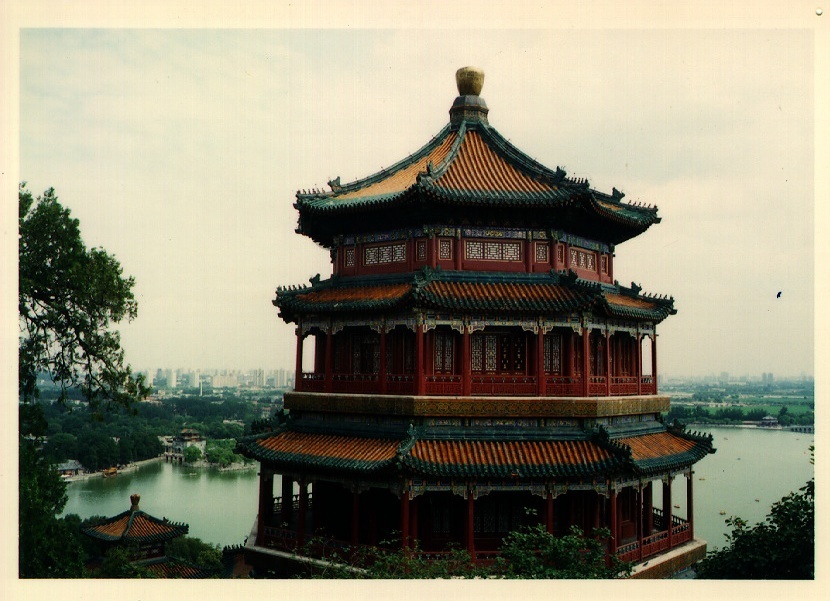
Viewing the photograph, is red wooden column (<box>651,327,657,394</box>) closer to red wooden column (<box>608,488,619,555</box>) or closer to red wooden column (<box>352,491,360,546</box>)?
red wooden column (<box>608,488,619,555</box>)

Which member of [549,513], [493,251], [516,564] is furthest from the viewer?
[493,251]

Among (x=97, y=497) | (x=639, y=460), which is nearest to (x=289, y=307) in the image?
(x=639, y=460)

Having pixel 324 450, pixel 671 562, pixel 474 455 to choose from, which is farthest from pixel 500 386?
pixel 671 562

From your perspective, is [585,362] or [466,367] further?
[585,362]

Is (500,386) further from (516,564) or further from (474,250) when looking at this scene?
(516,564)

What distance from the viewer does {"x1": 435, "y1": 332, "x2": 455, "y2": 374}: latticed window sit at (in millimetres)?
19422

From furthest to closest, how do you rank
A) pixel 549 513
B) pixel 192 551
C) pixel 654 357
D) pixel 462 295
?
1. pixel 192 551
2. pixel 654 357
3. pixel 462 295
4. pixel 549 513

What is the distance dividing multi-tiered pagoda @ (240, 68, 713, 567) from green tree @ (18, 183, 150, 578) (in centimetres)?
451

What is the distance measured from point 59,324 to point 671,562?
1685cm

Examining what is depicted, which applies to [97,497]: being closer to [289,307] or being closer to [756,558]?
[289,307]

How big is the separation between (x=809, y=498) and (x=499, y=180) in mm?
10170

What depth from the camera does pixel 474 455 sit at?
17.7 metres

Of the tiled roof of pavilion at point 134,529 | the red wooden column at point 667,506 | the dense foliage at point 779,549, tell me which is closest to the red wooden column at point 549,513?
the dense foliage at point 779,549

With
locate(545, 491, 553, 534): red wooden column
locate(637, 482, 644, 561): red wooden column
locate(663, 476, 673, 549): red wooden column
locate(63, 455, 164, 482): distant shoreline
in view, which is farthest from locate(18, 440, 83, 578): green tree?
locate(63, 455, 164, 482): distant shoreline
